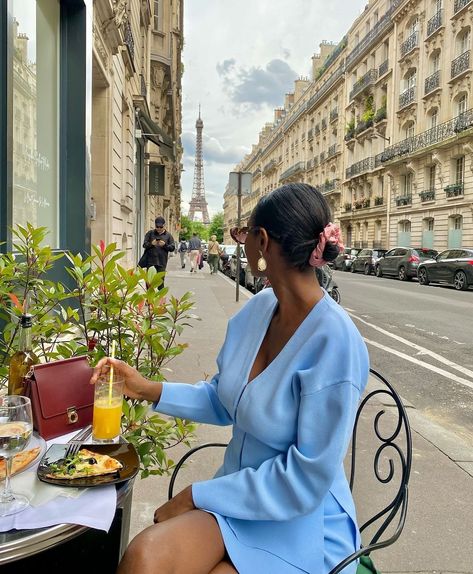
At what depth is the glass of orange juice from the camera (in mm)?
1560

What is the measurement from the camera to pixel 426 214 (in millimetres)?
32594

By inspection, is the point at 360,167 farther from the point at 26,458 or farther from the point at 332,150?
the point at 26,458

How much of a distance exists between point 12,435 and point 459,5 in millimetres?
35542

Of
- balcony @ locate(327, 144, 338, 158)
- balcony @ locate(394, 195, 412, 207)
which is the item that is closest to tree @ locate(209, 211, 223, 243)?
balcony @ locate(327, 144, 338, 158)

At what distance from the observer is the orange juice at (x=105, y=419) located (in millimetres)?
1559

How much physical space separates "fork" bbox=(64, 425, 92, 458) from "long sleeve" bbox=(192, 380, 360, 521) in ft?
1.41

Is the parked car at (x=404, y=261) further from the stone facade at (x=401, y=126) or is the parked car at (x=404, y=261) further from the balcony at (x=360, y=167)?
the balcony at (x=360, y=167)

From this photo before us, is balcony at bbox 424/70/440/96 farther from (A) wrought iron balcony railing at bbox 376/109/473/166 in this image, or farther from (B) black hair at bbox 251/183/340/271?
(B) black hair at bbox 251/183/340/271

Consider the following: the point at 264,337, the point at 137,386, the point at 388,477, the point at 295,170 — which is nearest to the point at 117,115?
the point at 137,386

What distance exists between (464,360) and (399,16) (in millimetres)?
37388

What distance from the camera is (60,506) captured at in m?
1.23

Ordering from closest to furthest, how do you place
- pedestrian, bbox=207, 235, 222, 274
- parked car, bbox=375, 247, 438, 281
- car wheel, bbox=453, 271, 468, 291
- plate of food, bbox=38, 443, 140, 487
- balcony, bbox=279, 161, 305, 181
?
plate of food, bbox=38, 443, 140, 487
car wheel, bbox=453, 271, 468, 291
pedestrian, bbox=207, 235, 222, 274
parked car, bbox=375, 247, 438, 281
balcony, bbox=279, 161, 305, 181

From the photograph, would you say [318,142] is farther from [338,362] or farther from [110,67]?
[338,362]

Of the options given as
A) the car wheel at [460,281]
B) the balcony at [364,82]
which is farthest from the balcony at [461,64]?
the car wheel at [460,281]
